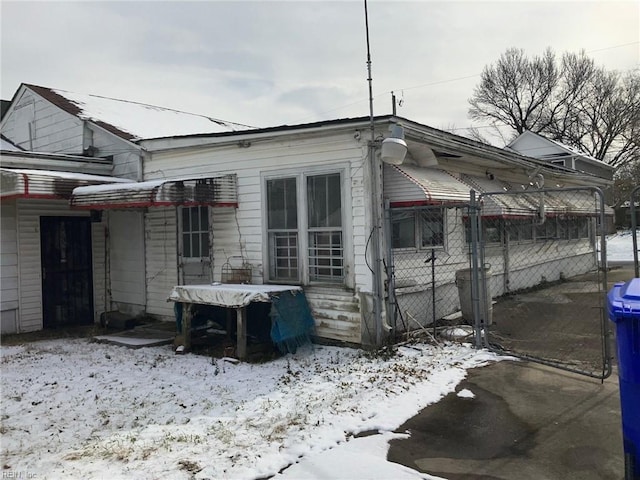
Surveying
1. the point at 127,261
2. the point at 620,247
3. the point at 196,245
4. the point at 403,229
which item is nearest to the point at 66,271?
the point at 127,261

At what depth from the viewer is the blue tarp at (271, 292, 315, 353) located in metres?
6.86

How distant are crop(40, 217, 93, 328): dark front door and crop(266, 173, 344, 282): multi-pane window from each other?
4.46m

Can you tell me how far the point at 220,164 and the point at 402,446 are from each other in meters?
5.95

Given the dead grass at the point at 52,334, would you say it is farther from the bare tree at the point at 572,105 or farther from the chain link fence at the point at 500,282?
the bare tree at the point at 572,105

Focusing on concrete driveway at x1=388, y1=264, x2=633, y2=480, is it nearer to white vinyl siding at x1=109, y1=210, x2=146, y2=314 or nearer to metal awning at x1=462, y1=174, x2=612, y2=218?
metal awning at x1=462, y1=174, x2=612, y2=218

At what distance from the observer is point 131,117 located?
39.6ft

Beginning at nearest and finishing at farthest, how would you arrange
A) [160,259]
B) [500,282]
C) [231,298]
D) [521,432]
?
[521,432] < [231,298] < [160,259] < [500,282]

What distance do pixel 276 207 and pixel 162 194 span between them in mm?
1783

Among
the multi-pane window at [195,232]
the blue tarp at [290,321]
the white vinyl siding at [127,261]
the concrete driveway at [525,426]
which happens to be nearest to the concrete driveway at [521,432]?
the concrete driveway at [525,426]

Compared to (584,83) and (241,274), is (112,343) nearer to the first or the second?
(241,274)

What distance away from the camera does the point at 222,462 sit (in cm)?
379

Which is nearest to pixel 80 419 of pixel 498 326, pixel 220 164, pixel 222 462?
pixel 222 462

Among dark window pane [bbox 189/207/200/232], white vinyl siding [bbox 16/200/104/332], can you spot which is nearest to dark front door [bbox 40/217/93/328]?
white vinyl siding [bbox 16/200/104/332]

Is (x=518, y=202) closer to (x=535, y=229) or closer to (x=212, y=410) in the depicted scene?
(x=535, y=229)
